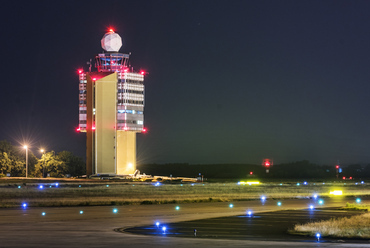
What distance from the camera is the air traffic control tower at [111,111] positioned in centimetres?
10731

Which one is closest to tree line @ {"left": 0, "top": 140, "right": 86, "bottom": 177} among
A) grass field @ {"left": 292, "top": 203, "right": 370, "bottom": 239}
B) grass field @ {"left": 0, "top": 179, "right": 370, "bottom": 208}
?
grass field @ {"left": 0, "top": 179, "right": 370, "bottom": 208}

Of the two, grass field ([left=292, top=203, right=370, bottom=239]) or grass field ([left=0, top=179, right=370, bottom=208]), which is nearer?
grass field ([left=292, top=203, right=370, bottom=239])

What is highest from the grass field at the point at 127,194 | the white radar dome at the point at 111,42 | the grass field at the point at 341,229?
the white radar dome at the point at 111,42

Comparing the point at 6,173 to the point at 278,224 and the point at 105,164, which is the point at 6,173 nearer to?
the point at 105,164

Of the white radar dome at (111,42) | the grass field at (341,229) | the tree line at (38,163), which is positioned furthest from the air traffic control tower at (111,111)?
the grass field at (341,229)

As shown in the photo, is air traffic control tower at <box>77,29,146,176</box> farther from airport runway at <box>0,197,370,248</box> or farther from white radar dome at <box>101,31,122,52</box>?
airport runway at <box>0,197,370,248</box>

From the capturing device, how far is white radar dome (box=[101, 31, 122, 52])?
111 m

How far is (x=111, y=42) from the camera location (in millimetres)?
111312

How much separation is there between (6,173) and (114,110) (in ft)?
81.4

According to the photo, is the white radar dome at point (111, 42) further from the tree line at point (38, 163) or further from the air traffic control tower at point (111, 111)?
the tree line at point (38, 163)

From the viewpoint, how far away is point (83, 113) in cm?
11294

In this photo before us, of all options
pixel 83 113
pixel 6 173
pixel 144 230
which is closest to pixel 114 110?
pixel 83 113

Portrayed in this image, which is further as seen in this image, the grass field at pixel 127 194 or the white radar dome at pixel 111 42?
the white radar dome at pixel 111 42

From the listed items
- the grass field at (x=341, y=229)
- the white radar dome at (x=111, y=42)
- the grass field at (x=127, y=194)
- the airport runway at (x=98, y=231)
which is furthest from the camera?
the white radar dome at (x=111, y=42)
